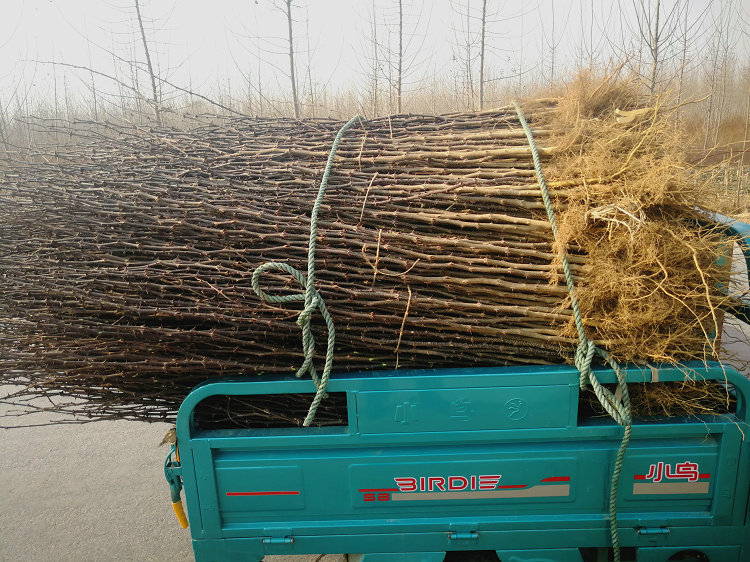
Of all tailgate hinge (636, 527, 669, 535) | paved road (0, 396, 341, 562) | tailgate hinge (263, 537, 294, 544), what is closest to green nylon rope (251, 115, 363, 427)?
tailgate hinge (263, 537, 294, 544)

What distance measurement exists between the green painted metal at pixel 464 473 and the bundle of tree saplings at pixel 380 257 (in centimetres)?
19

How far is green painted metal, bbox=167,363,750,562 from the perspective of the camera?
1.96 meters

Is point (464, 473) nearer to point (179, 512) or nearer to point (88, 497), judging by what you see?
point (179, 512)

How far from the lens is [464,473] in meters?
2.04

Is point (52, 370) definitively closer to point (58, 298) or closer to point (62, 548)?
point (58, 298)

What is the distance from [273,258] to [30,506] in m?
3.04

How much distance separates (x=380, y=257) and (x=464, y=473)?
100cm

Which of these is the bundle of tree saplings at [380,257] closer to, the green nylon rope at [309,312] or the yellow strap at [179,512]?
the green nylon rope at [309,312]

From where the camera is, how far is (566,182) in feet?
6.68

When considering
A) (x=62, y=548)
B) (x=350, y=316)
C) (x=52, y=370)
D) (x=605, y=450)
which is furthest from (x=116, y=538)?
(x=605, y=450)

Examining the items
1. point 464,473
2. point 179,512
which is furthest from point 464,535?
point 179,512

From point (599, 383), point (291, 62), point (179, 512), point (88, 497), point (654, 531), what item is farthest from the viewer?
point (291, 62)

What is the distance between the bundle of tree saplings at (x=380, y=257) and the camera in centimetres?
195

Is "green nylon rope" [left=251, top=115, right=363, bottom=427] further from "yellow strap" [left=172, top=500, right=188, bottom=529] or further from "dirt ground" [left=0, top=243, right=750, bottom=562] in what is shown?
"dirt ground" [left=0, top=243, right=750, bottom=562]
